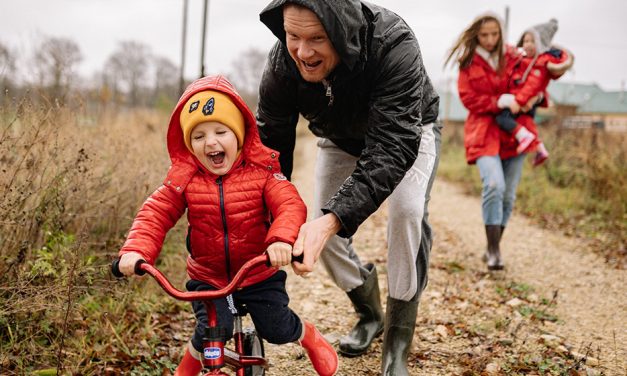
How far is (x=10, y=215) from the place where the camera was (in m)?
3.30

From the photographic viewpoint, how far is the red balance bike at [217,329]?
84.8 inches

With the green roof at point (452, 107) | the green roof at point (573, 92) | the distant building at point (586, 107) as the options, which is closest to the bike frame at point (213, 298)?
the distant building at point (586, 107)

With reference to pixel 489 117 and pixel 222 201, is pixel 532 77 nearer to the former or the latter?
pixel 489 117

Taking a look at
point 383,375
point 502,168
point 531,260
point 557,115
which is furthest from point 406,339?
point 557,115

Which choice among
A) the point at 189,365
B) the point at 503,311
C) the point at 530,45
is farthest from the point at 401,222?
the point at 530,45

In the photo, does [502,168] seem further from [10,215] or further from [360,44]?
[10,215]

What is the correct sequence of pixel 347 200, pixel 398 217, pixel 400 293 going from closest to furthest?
pixel 347 200 < pixel 398 217 < pixel 400 293

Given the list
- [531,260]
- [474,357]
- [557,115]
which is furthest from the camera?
[557,115]

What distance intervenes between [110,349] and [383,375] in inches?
65.7

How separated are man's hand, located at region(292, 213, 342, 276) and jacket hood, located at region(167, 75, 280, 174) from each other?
50 cm

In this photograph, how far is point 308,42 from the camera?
2.37 m

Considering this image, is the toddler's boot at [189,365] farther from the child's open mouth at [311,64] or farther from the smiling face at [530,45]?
the smiling face at [530,45]

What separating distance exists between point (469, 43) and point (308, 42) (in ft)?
11.2

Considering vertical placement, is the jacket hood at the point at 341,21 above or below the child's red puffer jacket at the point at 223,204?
above
